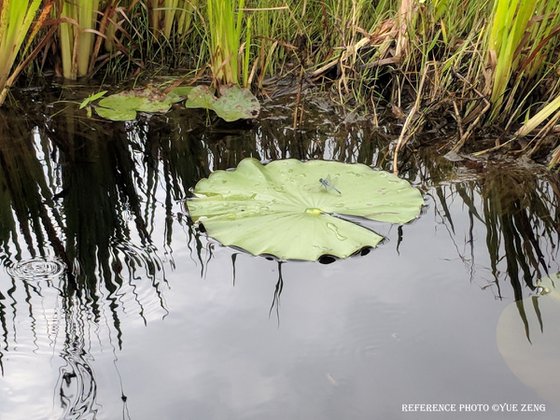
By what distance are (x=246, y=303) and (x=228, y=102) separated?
117 cm

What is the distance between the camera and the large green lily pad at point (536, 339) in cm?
151

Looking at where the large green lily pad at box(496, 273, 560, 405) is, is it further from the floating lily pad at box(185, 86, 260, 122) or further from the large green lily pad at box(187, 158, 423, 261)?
the floating lily pad at box(185, 86, 260, 122)

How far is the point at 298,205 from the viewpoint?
6.80 feet

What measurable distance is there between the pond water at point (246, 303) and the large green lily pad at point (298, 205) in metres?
0.05

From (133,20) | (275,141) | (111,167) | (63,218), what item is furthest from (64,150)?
(133,20)

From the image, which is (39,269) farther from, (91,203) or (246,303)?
(246,303)

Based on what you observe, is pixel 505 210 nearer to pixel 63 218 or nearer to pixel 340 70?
pixel 340 70

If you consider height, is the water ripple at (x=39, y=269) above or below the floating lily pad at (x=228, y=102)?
below

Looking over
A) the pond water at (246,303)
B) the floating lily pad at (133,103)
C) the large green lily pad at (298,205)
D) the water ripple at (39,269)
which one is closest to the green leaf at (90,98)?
the floating lily pad at (133,103)

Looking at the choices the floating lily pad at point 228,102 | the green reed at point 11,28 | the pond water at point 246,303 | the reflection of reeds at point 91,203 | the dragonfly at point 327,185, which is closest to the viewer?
the pond water at point 246,303

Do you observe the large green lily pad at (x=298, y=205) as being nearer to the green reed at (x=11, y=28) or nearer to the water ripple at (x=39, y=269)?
the water ripple at (x=39, y=269)

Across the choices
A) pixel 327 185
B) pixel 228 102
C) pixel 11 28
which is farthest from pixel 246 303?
pixel 11 28

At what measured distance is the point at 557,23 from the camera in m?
2.54

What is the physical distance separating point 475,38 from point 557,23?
34 centimetres
